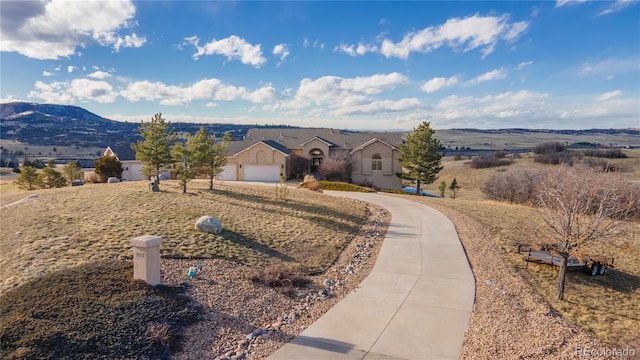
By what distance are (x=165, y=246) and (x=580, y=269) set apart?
14137 millimetres

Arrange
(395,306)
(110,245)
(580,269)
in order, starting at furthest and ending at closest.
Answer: (580,269)
(110,245)
(395,306)

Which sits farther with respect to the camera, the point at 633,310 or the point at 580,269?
the point at 580,269

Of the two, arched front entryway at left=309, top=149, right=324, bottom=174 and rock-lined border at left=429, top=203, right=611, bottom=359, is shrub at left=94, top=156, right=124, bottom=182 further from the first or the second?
rock-lined border at left=429, top=203, right=611, bottom=359

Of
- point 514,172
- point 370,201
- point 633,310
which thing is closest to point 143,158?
point 370,201

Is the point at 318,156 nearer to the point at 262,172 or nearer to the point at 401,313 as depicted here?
the point at 262,172

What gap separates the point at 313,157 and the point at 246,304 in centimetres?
3400

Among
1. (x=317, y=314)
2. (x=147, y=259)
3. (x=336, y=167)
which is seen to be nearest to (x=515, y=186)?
(x=336, y=167)

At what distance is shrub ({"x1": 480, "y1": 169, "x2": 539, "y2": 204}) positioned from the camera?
112ft

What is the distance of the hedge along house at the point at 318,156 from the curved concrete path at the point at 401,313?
26097mm

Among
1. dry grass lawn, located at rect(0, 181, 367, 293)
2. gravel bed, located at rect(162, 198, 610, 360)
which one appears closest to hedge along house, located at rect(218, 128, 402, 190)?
dry grass lawn, located at rect(0, 181, 367, 293)

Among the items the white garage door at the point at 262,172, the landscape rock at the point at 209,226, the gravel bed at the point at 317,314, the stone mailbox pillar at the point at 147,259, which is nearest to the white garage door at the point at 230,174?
the white garage door at the point at 262,172

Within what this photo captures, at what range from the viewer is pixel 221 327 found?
8.23 meters

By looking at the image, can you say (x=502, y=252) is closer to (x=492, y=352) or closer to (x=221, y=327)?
(x=492, y=352)

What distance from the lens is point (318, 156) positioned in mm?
42719
